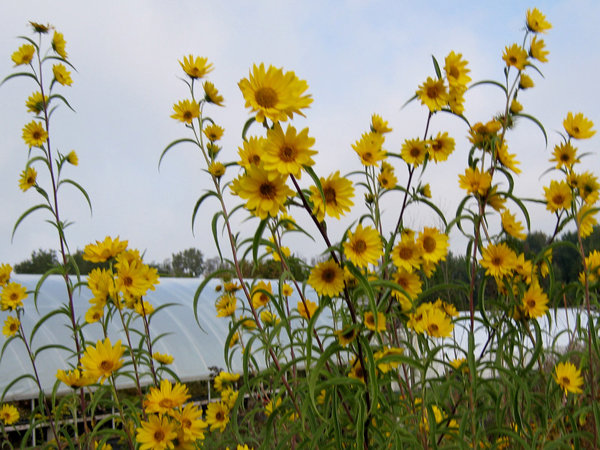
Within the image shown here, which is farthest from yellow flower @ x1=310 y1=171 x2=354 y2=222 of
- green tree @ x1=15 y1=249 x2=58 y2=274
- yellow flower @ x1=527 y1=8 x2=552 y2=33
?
green tree @ x1=15 y1=249 x2=58 y2=274

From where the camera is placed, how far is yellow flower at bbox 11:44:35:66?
1895 millimetres

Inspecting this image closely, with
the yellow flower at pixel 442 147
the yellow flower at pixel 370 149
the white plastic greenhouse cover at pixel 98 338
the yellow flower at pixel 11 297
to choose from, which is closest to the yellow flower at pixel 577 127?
the yellow flower at pixel 442 147

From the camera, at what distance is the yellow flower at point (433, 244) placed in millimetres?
1003

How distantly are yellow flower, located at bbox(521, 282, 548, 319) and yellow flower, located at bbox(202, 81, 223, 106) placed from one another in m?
1.01

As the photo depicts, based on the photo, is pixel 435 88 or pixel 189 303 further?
pixel 189 303

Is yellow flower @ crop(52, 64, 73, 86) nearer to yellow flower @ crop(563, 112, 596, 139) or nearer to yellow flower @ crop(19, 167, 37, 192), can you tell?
yellow flower @ crop(19, 167, 37, 192)

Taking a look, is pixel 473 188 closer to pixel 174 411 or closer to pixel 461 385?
pixel 461 385

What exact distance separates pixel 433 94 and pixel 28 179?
155cm

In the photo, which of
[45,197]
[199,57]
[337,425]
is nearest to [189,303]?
[45,197]

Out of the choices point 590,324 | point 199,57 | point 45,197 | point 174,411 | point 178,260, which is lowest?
point 174,411

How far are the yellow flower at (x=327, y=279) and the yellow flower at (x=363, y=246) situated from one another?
4cm

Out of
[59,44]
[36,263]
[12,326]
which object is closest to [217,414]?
[12,326]

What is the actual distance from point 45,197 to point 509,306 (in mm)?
1624

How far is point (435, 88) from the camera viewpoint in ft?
3.90
